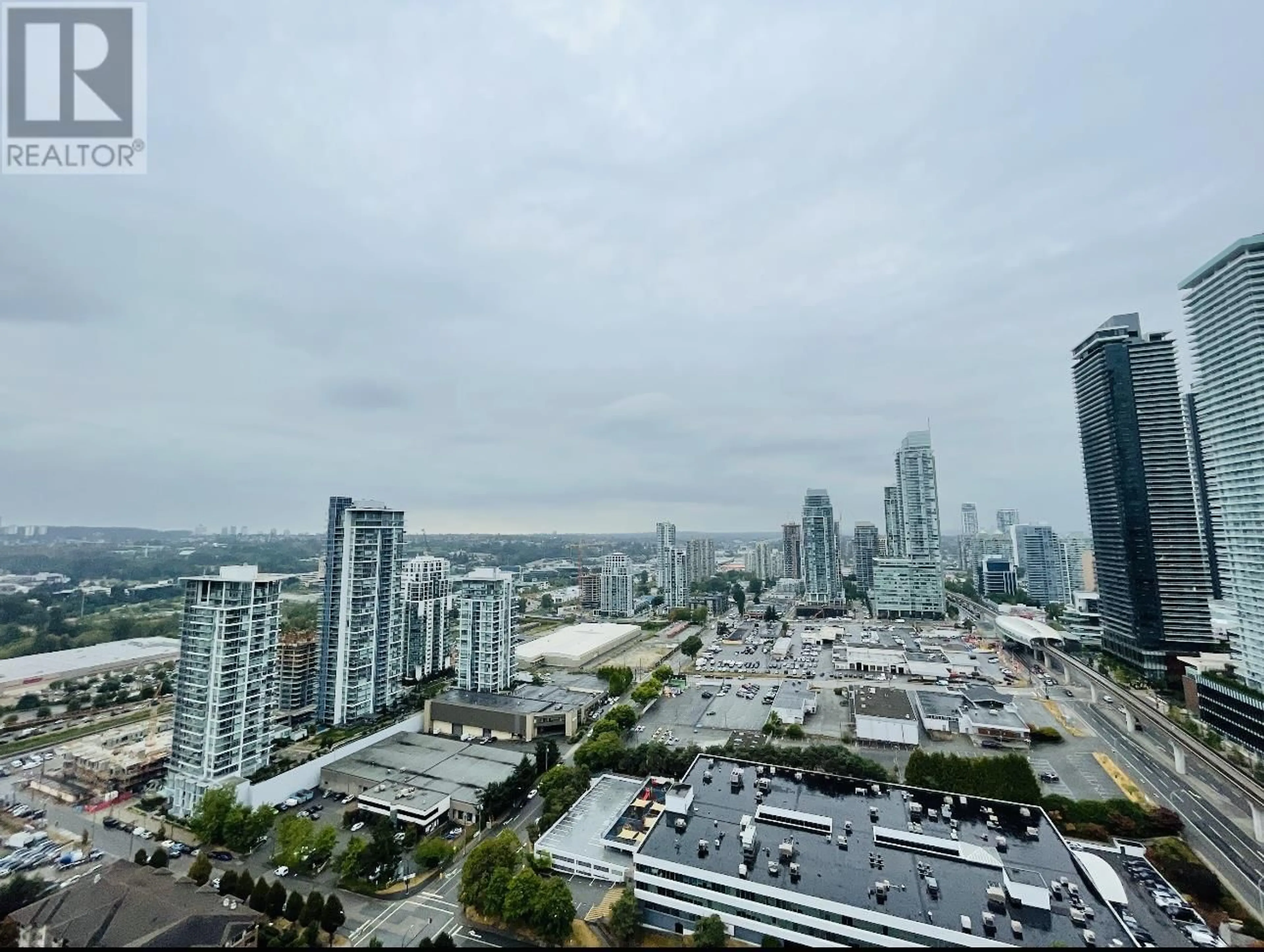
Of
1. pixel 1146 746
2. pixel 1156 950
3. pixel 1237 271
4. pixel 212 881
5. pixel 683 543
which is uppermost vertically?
pixel 1237 271

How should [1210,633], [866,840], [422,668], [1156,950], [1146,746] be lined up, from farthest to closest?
1. [422,668]
2. [1210,633]
3. [1146,746]
4. [866,840]
5. [1156,950]

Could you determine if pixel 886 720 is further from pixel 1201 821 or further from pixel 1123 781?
pixel 1201 821

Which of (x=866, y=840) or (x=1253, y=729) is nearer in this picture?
(x=866, y=840)

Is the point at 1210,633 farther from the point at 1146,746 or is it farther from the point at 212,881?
the point at 212,881

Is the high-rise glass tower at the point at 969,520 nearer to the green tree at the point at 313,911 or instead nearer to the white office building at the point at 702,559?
the white office building at the point at 702,559

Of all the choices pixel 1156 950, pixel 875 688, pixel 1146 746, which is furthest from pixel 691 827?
pixel 1146 746

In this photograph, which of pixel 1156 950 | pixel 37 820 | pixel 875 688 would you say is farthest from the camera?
pixel 875 688

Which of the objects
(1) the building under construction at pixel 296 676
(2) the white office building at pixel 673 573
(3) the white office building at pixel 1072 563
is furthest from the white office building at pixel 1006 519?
(1) the building under construction at pixel 296 676

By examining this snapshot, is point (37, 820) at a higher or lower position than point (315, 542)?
lower
